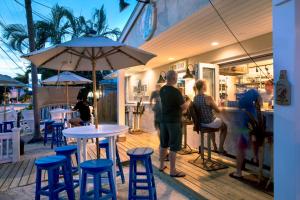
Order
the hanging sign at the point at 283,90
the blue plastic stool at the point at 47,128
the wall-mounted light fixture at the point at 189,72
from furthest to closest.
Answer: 1. the blue plastic stool at the point at 47,128
2. the wall-mounted light fixture at the point at 189,72
3. the hanging sign at the point at 283,90

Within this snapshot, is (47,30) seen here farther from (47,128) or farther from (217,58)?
(217,58)

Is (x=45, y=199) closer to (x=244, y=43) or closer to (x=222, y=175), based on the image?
(x=222, y=175)

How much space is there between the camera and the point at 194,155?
5035 mm

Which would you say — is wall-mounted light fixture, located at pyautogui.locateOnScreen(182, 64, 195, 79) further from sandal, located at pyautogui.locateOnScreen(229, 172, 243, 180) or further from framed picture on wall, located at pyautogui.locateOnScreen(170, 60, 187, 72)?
sandal, located at pyautogui.locateOnScreen(229, 172, 243, 180)

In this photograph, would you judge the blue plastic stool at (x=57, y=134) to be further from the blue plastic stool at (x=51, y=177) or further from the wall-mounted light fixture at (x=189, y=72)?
the wall-mounted light fixture at (x=189, y=72)

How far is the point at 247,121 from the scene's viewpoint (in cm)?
356

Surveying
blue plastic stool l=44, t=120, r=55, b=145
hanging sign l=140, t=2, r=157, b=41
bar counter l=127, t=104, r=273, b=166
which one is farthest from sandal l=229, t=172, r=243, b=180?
blue plastic stool l=44, t=120, r=55, b=145

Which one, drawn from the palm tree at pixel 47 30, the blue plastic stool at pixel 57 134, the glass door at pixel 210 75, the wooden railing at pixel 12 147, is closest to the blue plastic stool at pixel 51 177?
the wooden railing at pixel 12 147

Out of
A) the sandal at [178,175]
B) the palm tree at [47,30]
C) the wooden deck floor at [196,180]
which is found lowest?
the wooden deck floor at [196,180]

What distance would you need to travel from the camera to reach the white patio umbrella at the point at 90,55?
2842 millimetres

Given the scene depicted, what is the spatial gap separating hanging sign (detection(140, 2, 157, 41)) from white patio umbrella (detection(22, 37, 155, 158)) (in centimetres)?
123

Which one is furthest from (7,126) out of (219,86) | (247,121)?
(247,121)

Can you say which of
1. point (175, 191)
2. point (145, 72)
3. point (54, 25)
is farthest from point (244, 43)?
point (54, 25)

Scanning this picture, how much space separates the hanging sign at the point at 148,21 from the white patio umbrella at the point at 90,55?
4.04 feet
